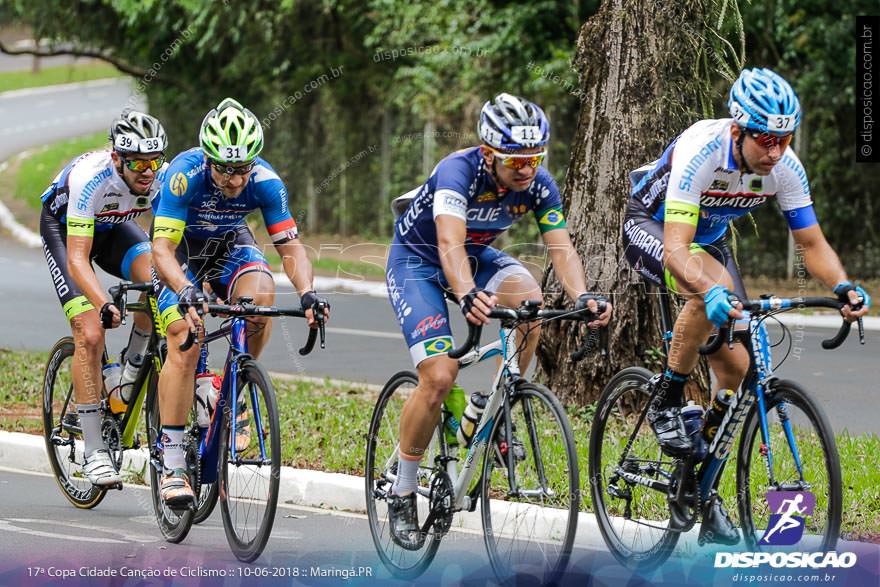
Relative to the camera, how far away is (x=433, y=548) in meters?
6.45

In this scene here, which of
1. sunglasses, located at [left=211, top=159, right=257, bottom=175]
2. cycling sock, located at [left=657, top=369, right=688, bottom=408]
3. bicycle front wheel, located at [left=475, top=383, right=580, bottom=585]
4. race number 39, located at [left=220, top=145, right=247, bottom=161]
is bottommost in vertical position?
bicycle front wheel, located at [left=475, top=383, right=580, bottom=585]

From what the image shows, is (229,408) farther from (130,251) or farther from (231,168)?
(130,251)

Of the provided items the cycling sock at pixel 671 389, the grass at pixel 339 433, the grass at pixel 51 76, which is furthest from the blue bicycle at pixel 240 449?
the grass at pixel 51 76

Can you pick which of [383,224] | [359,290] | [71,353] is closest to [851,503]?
[71,353]

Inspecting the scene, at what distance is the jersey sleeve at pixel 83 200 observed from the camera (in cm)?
778

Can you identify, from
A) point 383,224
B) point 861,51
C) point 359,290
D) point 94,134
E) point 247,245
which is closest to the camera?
point 247,245

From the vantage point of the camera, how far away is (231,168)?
683cm

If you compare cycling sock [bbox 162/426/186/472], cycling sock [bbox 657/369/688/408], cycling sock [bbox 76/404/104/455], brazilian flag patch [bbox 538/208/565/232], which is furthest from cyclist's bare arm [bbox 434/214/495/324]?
Answer: cycling sock [bbox 76/404/104/455]

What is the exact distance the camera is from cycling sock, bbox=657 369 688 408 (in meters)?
6.50

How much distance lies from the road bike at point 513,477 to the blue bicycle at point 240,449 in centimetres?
62

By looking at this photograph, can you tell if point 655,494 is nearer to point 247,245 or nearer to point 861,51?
point 247,245

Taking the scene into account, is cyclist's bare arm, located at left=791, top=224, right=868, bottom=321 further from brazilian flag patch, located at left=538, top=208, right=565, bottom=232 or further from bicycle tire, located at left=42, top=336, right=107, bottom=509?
bicycle tire, located at left=42, top=336, right=107, bottom=509

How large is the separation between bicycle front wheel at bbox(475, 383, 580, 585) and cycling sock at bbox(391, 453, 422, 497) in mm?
414

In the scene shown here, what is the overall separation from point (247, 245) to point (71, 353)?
4.76 ft
